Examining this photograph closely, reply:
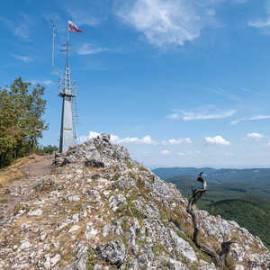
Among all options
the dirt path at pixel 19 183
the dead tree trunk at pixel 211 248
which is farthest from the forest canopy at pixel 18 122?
the dead tree trunk at pixel 211 248

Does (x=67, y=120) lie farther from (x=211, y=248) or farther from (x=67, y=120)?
(x=211, y=248)

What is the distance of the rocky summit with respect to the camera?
21916mm

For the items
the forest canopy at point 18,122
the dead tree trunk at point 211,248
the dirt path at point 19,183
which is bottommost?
the dead tree trunk at point 211,248

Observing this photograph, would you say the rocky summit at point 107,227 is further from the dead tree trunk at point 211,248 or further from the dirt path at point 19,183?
the dead tree trunk at point 211,248

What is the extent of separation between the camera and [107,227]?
78.8ft

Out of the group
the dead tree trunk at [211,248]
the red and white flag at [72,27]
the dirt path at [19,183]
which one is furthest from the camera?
the red and white flag at [72,27]

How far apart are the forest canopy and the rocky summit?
17252 mm

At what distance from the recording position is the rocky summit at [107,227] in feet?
71.9

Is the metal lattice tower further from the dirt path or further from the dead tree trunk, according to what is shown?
the dead tree trunk

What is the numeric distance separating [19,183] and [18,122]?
2265 centimetres

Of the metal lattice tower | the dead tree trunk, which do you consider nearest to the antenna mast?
the metal lattice tower

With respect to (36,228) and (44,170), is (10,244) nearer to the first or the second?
(36,228)

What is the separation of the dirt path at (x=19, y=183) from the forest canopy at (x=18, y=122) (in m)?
5.99

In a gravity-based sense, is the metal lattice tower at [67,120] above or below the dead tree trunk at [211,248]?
above
